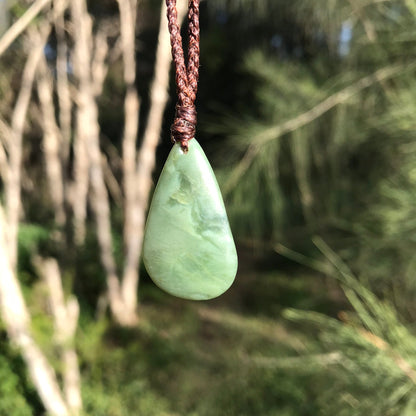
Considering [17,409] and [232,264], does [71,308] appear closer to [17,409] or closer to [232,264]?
[17,409]

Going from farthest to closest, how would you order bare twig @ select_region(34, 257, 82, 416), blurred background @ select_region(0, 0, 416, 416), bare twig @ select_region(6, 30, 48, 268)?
bare twig @ select_region(6, 30, 48, 268) < bare twig @ select_region(34, 257, 82, 416) < blurred background @ select_region(0, 0, 416, 416)

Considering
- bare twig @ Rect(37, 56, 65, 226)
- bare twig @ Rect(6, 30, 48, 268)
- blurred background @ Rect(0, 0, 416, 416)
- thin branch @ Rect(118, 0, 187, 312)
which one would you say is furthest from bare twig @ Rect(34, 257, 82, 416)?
thin branch @ Rect(118, 0, 187, 312)

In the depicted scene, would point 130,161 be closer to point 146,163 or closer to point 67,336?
point 146,163

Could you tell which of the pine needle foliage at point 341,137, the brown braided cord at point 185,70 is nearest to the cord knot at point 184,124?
the brown braided cord at point 185,70

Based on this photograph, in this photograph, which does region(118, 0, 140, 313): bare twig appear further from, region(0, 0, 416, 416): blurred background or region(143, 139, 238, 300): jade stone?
region(143, 139, 238, 300): jade stone

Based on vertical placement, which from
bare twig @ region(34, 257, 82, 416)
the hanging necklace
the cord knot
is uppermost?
the cord knot

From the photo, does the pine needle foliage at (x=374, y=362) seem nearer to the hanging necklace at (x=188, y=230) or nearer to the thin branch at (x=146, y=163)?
the hanging necklace at (x=188, y=230)

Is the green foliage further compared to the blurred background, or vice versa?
the green foliage

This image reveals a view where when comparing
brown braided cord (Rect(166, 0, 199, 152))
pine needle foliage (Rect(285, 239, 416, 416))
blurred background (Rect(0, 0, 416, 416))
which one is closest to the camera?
brown braided cord (Rect(166, 0, 199, 152))

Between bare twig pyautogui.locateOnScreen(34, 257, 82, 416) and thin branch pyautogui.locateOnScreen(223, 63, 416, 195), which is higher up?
thin branch pyautogui.locateOnScreen(223, 63, 416, 195)
